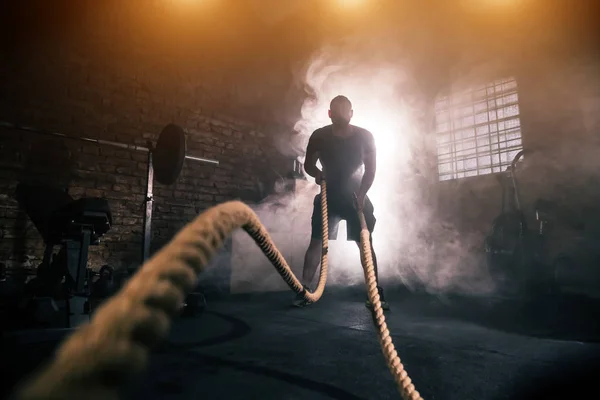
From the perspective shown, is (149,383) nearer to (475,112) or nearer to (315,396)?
(315,396)

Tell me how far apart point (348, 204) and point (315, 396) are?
2.18 meters

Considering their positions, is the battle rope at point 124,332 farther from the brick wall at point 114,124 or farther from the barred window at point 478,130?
the barred window at point 478,130

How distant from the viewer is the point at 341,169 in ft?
10.9

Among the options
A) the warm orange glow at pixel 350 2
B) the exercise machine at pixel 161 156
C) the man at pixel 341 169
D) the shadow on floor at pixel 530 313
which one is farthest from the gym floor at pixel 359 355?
the warm orange glow at pixel 350 2

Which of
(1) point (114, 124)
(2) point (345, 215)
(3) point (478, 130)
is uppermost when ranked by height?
(3) point (478, 130)

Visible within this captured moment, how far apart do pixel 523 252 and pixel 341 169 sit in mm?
3512

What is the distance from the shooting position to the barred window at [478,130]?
6438 millimetres

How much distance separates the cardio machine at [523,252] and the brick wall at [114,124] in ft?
13.6

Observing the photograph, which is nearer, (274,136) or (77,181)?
(77,181)

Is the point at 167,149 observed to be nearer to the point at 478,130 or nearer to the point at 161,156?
the point at 161,156

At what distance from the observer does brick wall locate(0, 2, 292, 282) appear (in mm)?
3881

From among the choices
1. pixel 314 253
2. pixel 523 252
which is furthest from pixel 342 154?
pixel 523 252

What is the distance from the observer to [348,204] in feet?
10.9

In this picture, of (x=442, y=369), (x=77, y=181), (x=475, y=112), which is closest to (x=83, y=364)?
(x=442, y=369)
